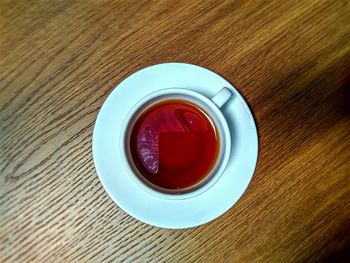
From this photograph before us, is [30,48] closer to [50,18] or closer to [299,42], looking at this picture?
[50,18]

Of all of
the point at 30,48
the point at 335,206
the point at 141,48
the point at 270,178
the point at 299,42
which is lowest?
the point at 335,206

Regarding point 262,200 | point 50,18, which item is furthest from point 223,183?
point 50,18

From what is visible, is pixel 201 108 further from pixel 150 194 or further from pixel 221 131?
pixel 150 194

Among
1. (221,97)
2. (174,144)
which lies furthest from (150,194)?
(221,97)

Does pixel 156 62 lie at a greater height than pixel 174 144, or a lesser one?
greater
